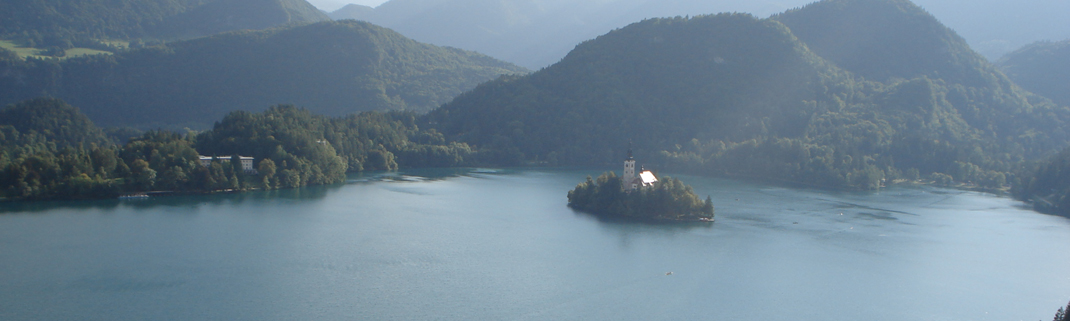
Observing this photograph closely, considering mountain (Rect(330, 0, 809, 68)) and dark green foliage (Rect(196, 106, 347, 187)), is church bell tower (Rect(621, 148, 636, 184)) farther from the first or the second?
mountain (Rect(330, 0, 809, 68))

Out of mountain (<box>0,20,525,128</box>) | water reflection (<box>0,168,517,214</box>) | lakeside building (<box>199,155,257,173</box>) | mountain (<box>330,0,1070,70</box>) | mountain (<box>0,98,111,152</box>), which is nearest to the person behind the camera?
water reflection (<box>0,168,517,214</box>)

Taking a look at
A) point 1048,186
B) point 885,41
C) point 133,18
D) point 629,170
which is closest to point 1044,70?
point 885,41

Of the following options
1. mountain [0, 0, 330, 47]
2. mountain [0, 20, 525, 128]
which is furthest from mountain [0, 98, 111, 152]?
mountain [0, 0, 330, 47]

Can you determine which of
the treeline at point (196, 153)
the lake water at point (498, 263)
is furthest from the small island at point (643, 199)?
the treeline at point (196, 153)

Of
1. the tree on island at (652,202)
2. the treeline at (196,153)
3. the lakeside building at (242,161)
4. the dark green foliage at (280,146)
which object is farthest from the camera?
the dark green foliage at (280,146)

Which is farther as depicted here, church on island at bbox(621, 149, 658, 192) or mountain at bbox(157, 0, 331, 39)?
mountain at bbox(157, 0, 331, 39)

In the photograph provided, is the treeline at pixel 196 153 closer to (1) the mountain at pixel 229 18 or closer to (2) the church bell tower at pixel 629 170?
(2) the church bell tower at pixel 629 170
